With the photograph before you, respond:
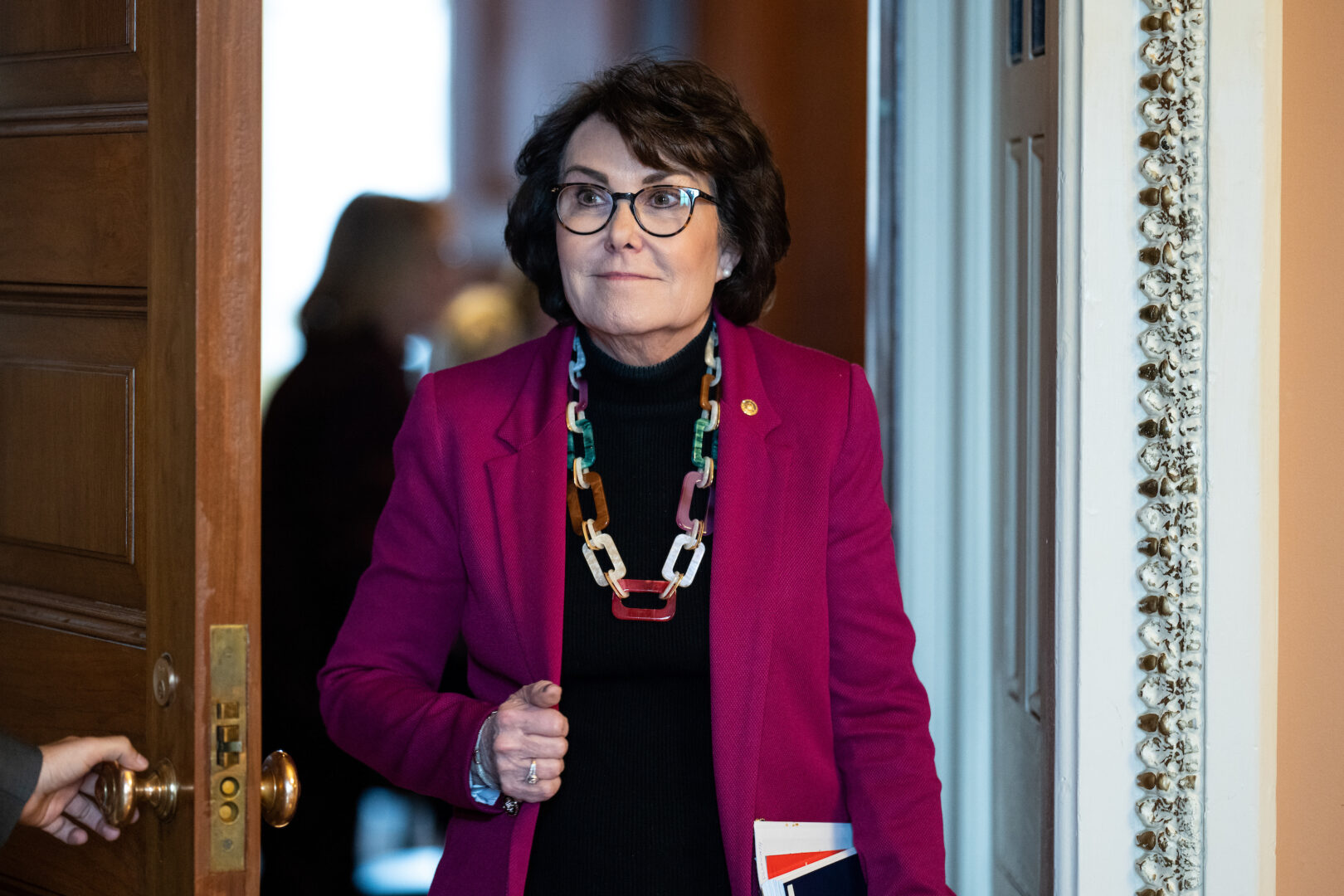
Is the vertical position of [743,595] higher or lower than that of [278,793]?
higher

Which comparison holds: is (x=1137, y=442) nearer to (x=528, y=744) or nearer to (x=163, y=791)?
(x=528, y=744)

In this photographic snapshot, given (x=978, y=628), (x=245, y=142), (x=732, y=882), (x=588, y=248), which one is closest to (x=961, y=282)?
(x=978, y=628)

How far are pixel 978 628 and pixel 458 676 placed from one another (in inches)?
42.5

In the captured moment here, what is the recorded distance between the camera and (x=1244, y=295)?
1.77 meters

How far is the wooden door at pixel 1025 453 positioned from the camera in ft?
6.21

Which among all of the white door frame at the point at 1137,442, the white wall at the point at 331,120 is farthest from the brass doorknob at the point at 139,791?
the white wall at the point at 331,120

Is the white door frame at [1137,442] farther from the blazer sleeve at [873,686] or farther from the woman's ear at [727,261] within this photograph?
the woman's ear at [727,261]

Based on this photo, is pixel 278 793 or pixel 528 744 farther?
pixel 528 744

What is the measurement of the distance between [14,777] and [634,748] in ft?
2.39

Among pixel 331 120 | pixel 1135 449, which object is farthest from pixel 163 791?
pixel 331 120

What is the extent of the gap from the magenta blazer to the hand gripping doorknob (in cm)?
34

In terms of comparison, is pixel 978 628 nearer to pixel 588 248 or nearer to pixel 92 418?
pixel 588 248

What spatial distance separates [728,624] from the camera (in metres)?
1.65

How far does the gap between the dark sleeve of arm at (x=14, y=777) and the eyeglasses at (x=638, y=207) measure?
0.92 meters
